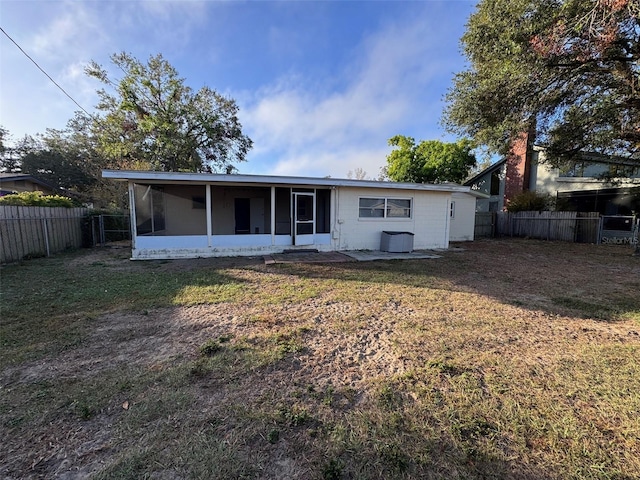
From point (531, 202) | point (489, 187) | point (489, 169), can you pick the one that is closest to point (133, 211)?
point (531, 202)

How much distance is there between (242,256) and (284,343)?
242 inches

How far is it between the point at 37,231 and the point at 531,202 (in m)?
22.0

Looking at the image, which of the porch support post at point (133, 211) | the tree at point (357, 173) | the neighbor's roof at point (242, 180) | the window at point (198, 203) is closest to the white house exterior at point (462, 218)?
the neighbor's roof at point (242, 180)

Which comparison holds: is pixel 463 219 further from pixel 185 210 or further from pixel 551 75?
pixel 185 210

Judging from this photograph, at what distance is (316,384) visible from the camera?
250cm

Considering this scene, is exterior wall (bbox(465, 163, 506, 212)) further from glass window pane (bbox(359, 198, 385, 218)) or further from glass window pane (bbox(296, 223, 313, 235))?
glass window pane (bbox(296, 223, 313, 235))

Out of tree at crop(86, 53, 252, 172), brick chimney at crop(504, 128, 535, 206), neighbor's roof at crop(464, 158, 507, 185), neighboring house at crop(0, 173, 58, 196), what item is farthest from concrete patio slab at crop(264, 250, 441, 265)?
neighboring house at crop(0, 173, 58, 196)

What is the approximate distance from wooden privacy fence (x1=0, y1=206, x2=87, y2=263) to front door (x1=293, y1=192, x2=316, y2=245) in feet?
25.4

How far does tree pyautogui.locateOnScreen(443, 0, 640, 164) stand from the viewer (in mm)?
6258

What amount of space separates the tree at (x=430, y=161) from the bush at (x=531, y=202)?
18.5 ft

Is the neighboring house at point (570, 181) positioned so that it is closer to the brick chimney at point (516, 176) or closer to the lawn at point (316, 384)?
the brick chimney at point (516, 176)

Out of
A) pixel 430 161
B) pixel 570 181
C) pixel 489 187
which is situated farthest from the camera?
pixel 430 161

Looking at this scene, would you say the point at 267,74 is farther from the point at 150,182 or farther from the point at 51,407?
the point at 51,407

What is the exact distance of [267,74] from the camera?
13.4 metres
